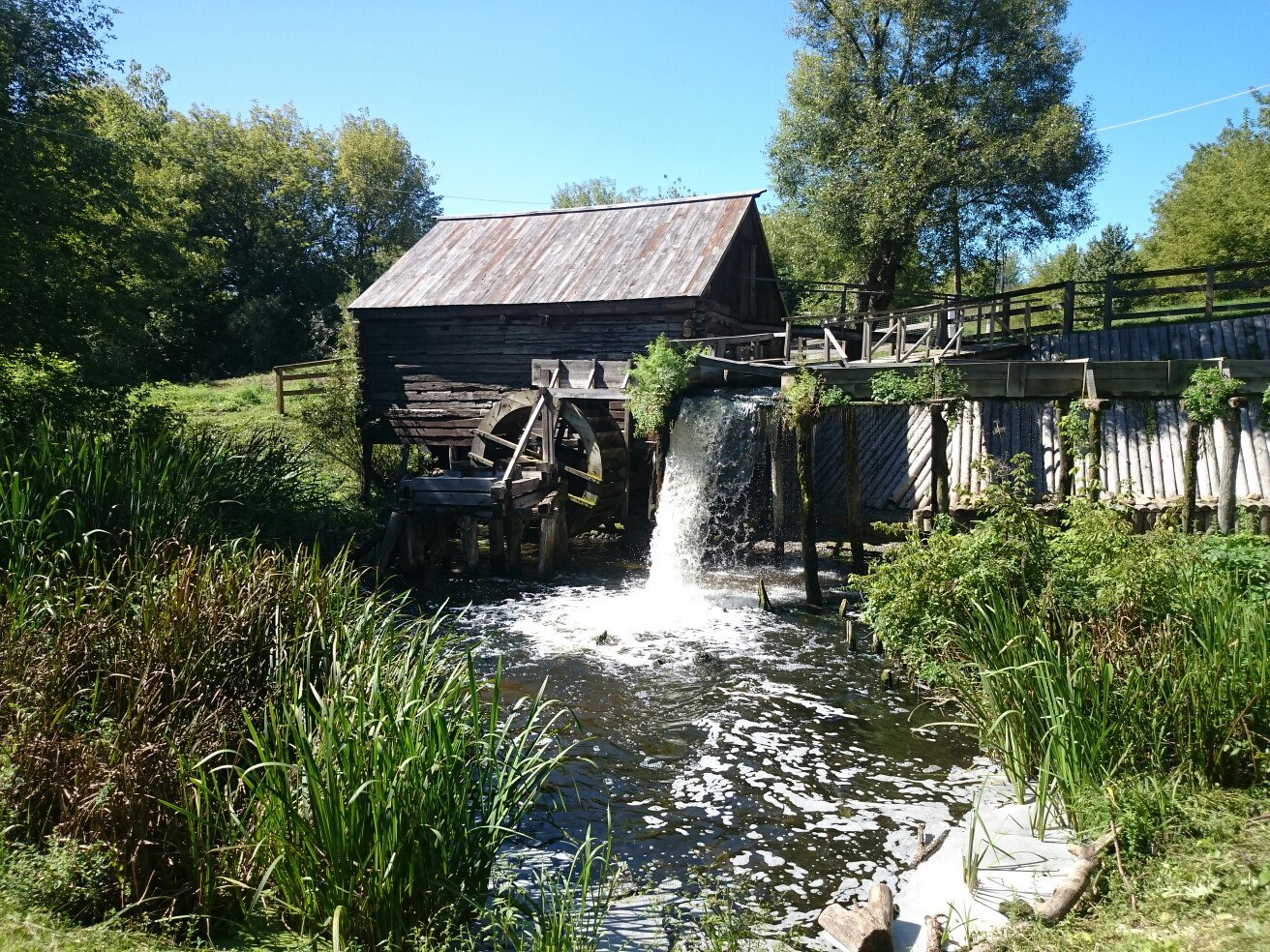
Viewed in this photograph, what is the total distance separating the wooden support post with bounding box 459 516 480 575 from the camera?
14.3 m

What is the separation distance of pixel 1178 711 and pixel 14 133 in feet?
44.6

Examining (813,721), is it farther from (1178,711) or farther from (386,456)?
(386,456)

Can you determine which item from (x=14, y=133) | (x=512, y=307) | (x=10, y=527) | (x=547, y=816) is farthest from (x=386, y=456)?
(x=547, y=816)

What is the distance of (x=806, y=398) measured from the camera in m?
10.6

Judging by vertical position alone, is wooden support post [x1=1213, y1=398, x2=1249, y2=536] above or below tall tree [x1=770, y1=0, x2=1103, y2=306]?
below

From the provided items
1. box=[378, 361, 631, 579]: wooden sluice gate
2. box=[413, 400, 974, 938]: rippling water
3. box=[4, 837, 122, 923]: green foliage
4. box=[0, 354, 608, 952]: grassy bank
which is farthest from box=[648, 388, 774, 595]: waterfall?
box=[4, 837, 122, 923]: green foliage

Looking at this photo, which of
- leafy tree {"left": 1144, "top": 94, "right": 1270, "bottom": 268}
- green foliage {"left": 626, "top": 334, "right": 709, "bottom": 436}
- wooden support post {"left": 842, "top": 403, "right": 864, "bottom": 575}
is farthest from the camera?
leafy tree {"left": 1144, "top": 94, "right": 1270, "bottom": 268}

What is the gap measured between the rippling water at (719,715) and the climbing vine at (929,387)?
9.52 ft

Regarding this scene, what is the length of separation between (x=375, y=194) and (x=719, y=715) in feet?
119

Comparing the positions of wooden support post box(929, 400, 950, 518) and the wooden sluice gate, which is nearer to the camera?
wooden support post box(929, 400, 950, 518)

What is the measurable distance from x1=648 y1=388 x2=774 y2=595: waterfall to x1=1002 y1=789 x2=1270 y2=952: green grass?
8.94 meters

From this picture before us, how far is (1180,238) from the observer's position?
95.5 ft

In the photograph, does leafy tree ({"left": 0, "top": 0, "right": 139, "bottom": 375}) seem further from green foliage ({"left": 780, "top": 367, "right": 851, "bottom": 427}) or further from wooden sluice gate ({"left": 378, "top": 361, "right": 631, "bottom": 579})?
green foliage ({"left": 780, "top": 367, "right": 851, "bottom": 427})

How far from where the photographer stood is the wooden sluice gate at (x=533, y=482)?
14141mm
